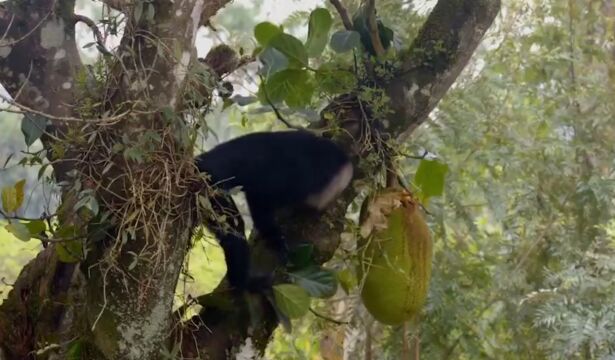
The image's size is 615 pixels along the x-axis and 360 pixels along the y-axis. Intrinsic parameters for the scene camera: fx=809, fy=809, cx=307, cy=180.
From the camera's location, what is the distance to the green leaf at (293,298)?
4.99 ft

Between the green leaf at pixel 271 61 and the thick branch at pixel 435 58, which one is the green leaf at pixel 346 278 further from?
the green leaf at pixel 271 61

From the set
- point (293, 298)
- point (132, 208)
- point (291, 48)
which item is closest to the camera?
point (132, 208)

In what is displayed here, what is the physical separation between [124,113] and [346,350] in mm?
1673

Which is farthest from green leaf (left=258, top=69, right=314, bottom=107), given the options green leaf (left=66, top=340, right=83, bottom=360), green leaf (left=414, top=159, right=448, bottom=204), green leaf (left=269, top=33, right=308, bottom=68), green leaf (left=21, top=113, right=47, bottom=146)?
green leaf (left=66, top=340, right=83, bottom=360)

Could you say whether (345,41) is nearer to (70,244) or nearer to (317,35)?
(317,35)

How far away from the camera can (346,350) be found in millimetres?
2744

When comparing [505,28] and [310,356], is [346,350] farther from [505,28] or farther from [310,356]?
[505,28]

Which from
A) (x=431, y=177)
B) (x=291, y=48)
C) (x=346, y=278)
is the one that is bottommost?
(x=346, y=278)

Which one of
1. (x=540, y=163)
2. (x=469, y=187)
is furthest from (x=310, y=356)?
(x=540, y=163)

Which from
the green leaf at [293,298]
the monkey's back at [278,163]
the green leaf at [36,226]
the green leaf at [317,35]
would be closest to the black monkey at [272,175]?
the monkey's back at [278,163]

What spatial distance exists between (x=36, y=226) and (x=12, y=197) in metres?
0.06

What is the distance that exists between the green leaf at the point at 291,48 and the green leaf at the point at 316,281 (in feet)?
1.40

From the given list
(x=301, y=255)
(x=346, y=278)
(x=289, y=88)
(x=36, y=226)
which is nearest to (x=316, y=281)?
(x=301, y=255)

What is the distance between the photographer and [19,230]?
1.32 meters
